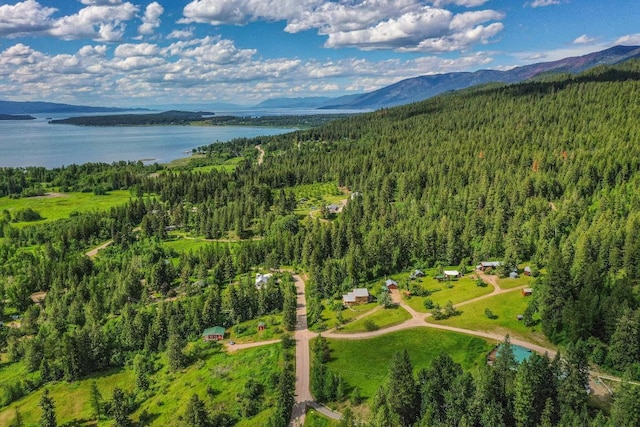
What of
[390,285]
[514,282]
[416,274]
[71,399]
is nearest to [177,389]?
[71,399]

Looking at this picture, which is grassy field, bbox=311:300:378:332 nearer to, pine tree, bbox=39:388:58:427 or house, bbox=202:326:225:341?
house, bbox=202:326:225:341

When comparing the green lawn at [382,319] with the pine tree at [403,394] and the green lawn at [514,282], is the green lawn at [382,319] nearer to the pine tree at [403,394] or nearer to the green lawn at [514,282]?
the green lawn at [514,282]

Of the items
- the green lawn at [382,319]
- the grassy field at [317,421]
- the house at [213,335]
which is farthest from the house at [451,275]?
the grassy field at [317,421]

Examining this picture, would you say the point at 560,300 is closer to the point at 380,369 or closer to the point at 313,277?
the point at 380,369

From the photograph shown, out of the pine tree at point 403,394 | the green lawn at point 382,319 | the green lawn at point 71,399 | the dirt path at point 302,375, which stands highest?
the pine tree at point 403,394

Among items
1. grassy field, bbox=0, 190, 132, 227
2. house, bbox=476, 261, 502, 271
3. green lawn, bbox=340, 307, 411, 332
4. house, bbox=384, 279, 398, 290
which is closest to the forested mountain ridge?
house, bbox=476, 261, 502, 271

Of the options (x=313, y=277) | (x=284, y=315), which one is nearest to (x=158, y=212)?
(x=313, y=277)
